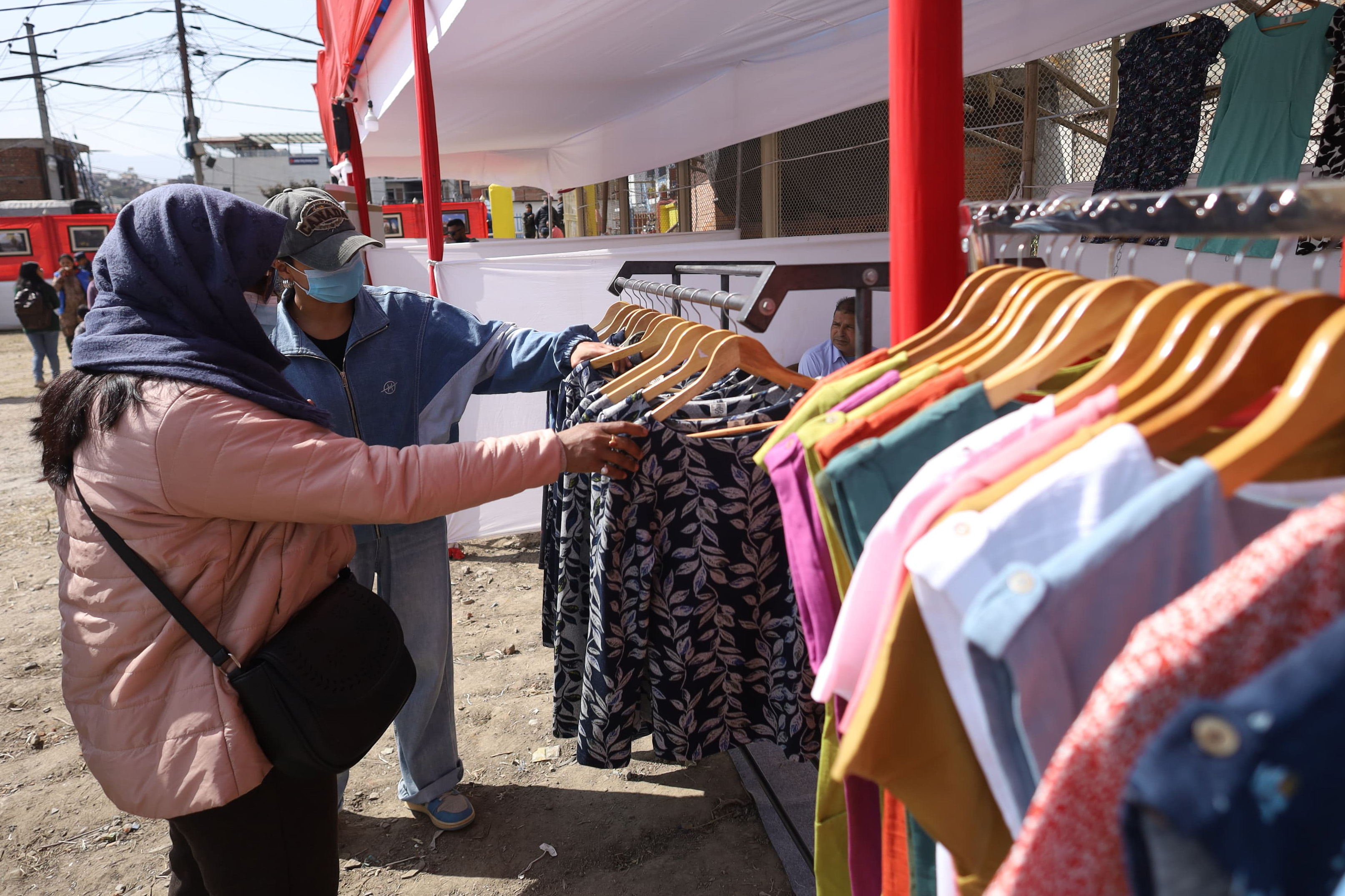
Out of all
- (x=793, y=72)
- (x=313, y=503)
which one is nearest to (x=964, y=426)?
(x=313, y=503)

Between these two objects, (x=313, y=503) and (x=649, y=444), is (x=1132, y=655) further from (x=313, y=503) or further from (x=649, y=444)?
(x=313, y=503)

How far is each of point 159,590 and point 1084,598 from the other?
1.55m

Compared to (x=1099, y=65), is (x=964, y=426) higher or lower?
lower

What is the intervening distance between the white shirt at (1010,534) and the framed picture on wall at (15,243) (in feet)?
78.5

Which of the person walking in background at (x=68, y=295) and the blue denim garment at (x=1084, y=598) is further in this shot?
the person walking in background at (x=68, y=295)

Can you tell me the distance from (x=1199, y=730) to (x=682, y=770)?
2759 mm

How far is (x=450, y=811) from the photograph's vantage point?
2.74 meters

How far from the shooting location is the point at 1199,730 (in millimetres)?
441

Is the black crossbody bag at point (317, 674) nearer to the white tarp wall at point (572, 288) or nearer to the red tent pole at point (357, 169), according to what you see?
the white tarp wall at point (572, 288)

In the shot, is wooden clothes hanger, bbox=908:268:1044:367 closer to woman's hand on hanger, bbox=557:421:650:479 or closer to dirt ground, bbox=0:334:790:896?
woman's hand on hanger, bbox=557:421:650:479

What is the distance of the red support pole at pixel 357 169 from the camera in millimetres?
6207

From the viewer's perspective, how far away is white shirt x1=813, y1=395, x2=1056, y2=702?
816 millimetres

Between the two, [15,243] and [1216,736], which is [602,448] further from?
[15,243]

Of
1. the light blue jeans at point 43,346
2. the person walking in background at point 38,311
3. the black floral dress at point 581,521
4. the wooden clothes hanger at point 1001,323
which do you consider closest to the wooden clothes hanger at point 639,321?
the black floral dress at point 581,521
